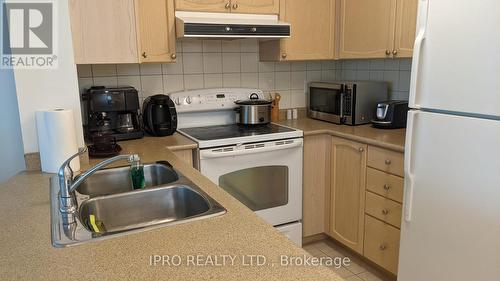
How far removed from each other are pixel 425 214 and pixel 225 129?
1396mm

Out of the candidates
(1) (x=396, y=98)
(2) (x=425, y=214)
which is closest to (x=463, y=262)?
(2) (x=425, y=214)

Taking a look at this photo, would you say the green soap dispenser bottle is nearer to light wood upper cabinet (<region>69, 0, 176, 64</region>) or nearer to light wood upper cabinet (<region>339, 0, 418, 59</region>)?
light wood upper cabinet (<region>69, 0, 176, 64</region>)

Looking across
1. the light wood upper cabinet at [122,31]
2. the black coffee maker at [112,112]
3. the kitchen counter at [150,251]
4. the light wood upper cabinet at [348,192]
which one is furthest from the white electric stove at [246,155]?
the kitchen counter at [150,251]

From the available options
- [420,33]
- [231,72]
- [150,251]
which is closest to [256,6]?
[231,72]

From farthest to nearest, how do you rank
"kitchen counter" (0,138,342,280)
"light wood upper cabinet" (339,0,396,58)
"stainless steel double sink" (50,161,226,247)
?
"light wood upper cabinet" (339,0,396,58) < "stainless steel double sink" (50,161,226,247) < "kitchen counter" (0,138,342,280)

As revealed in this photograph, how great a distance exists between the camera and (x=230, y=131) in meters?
2.62

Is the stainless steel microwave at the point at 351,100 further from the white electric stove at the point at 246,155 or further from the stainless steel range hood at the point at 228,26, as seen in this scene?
the stainless steel range hood at the point at 228,26

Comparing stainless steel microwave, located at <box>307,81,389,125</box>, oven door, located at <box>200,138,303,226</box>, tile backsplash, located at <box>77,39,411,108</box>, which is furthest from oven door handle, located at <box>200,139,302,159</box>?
tile backsplash, located at <box>77,39,411,108</box>

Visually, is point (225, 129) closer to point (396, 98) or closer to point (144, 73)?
point (144, 73)

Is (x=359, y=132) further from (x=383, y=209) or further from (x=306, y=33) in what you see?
(x=306, y=33)

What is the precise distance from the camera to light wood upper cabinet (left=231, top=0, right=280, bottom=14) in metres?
2.49

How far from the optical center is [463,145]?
5.29ft

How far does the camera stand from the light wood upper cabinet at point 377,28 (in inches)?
90.4

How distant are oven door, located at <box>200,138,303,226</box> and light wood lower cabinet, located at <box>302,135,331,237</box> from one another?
2.3 inches
